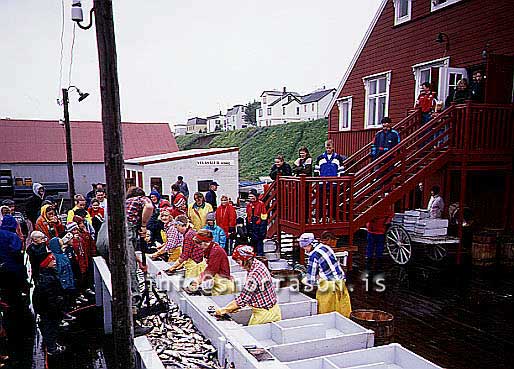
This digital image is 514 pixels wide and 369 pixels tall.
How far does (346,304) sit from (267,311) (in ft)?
4.44

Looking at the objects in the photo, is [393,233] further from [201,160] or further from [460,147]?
[201,160]

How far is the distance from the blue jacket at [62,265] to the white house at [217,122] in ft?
273

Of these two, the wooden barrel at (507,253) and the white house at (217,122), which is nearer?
the wooden barrel at (507,253)

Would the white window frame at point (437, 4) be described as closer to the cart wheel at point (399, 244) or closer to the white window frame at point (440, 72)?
the white window frame at point (440, 72)

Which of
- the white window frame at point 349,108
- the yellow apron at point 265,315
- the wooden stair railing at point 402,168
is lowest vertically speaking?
the yellow apron at point 265,315

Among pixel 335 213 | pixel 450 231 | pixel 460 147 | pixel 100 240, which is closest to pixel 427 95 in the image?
pixel 460 147

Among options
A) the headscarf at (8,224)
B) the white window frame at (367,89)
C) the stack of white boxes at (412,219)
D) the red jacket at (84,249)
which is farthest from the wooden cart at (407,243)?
the headscarf at (8,224)

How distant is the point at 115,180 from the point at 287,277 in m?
4.67

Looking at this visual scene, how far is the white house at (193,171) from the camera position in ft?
66.4

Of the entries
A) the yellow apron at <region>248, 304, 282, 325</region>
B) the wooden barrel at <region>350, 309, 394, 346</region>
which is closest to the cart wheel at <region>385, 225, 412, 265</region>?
the wooden barrel at <region>350, 309, 394, 346</region>

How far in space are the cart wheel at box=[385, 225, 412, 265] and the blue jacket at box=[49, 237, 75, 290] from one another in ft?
23.7

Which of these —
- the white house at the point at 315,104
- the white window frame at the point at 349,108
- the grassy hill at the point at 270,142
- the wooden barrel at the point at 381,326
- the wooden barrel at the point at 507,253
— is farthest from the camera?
the white house at the point at 315,104

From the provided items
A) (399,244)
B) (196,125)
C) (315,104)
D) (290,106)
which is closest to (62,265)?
(399,244)

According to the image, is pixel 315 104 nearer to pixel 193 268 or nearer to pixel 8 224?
pixel 8 224
